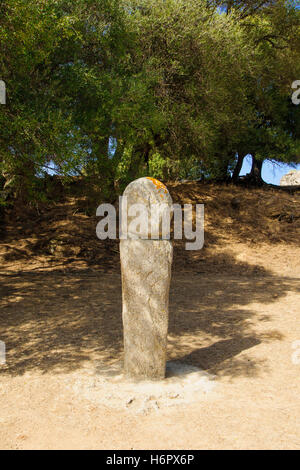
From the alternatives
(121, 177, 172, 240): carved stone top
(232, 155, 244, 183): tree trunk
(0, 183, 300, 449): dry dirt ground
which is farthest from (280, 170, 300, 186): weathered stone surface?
(121, 177, 172, 240): carved stone top

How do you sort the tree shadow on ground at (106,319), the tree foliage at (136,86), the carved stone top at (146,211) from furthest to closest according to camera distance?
1. the tree foliage at (136,86)
2. the tree shadow on ground at (106,319)
3. the carved stone top at (146,211)

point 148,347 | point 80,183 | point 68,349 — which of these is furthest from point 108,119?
point 148,347

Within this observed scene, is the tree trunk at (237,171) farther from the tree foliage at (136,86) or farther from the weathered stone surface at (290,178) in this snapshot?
the weathered stone surface at (290,178)

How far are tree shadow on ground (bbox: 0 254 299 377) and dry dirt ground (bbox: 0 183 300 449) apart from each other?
0.08 feet

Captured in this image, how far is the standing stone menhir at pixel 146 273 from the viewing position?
548cm

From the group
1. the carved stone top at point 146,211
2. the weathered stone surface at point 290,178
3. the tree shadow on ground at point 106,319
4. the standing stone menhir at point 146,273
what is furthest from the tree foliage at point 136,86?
the weathered stone surface at point 290,178

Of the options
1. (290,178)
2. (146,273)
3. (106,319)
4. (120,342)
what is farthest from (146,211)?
(290,178)

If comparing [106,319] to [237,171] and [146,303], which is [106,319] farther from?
[237,171]

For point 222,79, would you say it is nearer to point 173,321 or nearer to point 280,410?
point 173,321

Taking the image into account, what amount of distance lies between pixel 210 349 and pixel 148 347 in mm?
1798

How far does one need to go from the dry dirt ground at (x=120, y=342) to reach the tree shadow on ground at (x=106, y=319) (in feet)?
0.08

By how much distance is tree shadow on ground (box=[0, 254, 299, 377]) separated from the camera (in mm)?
6473

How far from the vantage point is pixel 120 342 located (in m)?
7.21

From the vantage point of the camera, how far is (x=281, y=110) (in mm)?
20234
